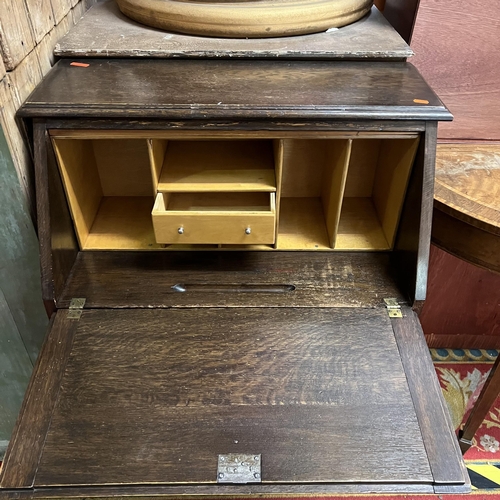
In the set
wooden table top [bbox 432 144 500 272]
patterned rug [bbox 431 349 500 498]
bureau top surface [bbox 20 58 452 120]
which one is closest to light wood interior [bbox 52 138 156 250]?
bureau top surface [bbox 20 58 452 120]

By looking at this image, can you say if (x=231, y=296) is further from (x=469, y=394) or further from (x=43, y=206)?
(x=469, y=394)

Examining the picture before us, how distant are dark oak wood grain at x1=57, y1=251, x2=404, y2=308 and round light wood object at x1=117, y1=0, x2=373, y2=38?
471mm

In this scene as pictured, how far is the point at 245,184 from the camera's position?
38.1 inches

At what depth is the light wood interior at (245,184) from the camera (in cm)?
97

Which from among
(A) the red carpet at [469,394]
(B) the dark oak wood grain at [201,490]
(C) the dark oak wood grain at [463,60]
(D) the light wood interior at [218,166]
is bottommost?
(A) the red carpet at [469,394]

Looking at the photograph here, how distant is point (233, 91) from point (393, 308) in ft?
1.67

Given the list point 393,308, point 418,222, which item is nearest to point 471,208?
point 418,222

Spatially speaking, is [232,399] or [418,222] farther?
[418,222]

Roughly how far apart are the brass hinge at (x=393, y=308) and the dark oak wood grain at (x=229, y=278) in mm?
13

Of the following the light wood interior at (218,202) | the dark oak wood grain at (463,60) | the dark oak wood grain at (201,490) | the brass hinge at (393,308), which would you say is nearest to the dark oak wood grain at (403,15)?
the dark oak wood grain at (463,60)

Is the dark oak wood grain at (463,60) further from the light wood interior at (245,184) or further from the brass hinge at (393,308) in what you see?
the brass hinge at (393,308)

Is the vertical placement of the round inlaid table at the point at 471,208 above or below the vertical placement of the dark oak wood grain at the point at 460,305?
above

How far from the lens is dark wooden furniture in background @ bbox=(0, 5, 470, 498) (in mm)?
747

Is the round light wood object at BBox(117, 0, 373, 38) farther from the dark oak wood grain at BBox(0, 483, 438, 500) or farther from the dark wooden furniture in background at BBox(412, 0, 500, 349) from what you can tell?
the dark oak wood grain at BBox(0, 483, 438, 500)
